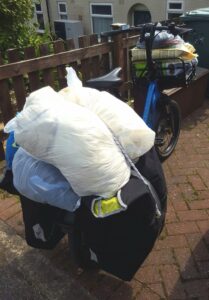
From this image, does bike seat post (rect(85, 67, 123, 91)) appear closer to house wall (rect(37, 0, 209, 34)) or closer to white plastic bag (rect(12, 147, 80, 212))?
white plastic bag (rect(12, 147, 80, 212))

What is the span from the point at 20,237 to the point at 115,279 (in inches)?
33.5

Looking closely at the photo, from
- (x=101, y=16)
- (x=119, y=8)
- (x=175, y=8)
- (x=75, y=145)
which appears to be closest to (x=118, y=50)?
(x=75, y=145)

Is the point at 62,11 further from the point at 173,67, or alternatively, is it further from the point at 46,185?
the point at 46,185

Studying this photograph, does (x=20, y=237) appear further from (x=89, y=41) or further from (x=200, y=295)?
(x=89, y=41)

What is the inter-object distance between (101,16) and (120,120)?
17.6 metres

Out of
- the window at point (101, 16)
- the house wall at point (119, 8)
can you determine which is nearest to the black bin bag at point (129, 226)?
the house wall at point (119, 8)

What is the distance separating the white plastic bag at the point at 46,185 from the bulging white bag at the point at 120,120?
36 cm

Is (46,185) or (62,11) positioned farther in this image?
(62,11)

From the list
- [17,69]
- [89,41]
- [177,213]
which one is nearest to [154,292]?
[177,213]

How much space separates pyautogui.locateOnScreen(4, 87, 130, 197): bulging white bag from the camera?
1472 millimetres

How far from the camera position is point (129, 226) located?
1.66 meters

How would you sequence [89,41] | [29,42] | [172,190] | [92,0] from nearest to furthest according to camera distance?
[172,190]
[89,41]
[29,42]
[92,0]

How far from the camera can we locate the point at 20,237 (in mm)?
2529

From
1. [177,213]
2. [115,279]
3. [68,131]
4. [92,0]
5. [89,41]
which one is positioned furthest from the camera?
[92,0]
